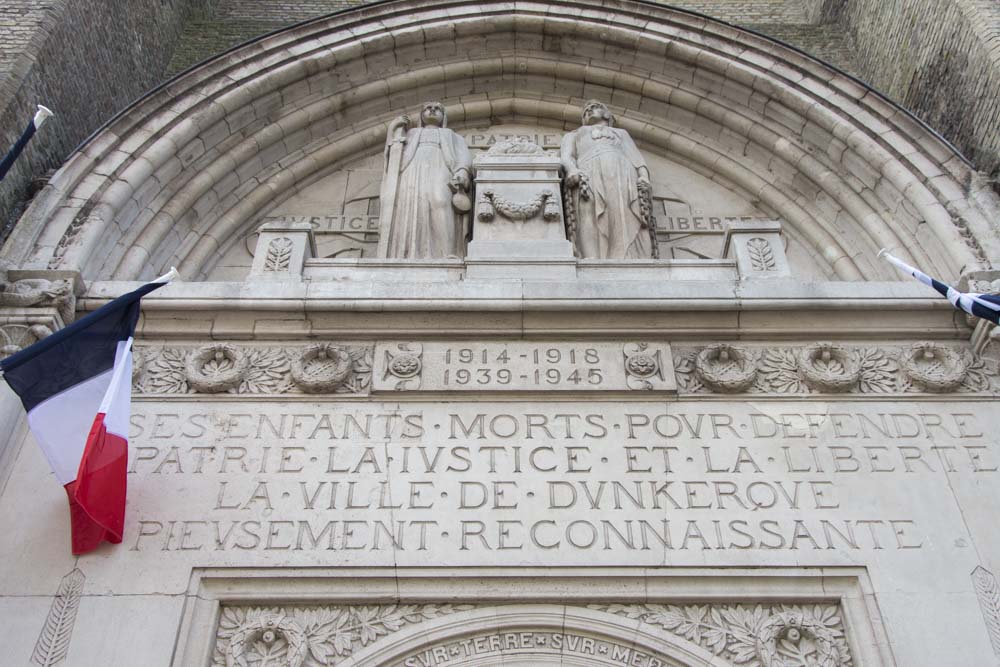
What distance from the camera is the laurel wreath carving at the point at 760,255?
23.9ft

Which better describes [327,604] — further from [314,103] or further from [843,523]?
[314,103]

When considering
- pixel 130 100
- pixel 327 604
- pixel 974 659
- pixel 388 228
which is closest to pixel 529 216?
pixel 388 228

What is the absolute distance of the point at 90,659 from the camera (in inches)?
208

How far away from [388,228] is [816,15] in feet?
24.5

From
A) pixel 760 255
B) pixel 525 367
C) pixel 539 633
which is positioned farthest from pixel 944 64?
pixel 539 633

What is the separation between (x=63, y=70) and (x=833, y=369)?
665cm

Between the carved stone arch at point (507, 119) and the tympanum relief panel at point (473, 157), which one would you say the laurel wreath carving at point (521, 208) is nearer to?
the tympanum relief panel at point (473, 157)

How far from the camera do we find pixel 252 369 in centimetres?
672

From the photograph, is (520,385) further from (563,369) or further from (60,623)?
(60,623)

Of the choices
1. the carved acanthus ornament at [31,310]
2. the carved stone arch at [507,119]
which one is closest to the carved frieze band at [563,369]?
the carved acanthus ornament at [31,310]

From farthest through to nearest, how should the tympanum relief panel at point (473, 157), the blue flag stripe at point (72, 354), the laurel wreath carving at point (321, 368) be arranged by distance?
the tympanum relief panel at point (473, 157) < the laurel wreath carving at point (321, 368) < the blue flag stripe at point (72, 354)

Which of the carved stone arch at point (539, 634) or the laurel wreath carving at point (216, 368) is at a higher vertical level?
the laurel wreath carving at point (216, 368)

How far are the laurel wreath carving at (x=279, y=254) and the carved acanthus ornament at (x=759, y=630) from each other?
3340 millimetres

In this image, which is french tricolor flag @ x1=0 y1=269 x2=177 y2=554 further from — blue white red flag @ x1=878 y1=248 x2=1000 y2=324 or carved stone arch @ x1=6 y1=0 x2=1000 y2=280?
blue white red flag @ x1=878 y1=248 x2=1000 y2=324
